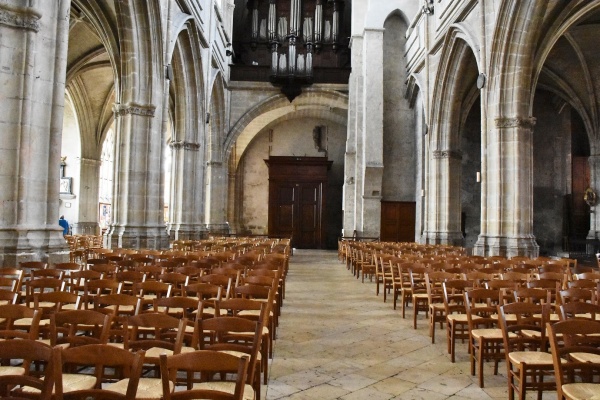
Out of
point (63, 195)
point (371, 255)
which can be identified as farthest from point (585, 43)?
point (63, 195)

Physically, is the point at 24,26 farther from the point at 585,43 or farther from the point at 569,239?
the point at 569,239

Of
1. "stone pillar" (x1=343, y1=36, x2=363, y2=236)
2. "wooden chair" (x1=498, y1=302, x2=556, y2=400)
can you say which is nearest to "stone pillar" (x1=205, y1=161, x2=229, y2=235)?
"stone pillar" (x1=343, y1=36, x2=363, y2=236)

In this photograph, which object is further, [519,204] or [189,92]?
[189,92]

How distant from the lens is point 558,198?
21.4 m

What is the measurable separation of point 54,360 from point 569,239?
22426 millimetres

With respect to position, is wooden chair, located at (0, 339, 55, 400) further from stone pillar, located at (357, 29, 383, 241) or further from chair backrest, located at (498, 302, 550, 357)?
stone pillar, located at (357, 29, 383, 241)

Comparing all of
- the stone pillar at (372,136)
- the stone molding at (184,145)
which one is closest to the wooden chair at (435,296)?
the stone molding at (184,145)

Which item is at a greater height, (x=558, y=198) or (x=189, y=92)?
(x=189, y=92)

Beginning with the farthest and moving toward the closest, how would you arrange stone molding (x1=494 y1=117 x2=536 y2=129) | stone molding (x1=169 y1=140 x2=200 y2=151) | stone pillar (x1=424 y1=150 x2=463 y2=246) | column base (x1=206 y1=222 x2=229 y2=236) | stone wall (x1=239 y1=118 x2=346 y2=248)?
stone wall (x1=239 y1=118 x2=346 y2=248) → column base (x1=206 y1=222 x2=229 y2=236) → stone molding (x1=169 y1=140 x2=200 y2=151) → stone pillar (x1=424 y1=150 x2=463 y2=246) → stone molding (x1=494 y1=117 x2=536 y2=129)

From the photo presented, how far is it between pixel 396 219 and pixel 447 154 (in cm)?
477

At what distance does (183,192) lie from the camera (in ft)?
60.1

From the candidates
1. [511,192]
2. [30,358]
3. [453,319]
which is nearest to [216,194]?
[511,192]

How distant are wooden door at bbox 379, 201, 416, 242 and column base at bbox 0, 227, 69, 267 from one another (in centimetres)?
1637

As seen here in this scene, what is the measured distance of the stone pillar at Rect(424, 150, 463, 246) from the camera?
59.4 ft
